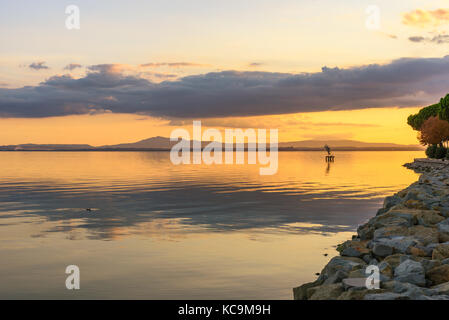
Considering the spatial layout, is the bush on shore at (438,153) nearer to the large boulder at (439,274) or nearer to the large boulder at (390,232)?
the large boulder at (390,232)

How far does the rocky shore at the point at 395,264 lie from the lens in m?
10.9

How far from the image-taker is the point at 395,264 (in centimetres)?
1377

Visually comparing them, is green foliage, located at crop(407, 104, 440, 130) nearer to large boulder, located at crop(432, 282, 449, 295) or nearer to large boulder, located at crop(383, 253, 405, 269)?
large boulder, located at crop(383, 253, 405, 269)

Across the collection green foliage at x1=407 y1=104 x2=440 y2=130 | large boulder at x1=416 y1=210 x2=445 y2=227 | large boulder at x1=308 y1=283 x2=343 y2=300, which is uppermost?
green foliage at x1=407 y1=104 x2=440 y2=130

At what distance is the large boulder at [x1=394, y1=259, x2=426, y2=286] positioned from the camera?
39.2ft

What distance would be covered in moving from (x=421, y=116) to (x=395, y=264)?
4981 inches

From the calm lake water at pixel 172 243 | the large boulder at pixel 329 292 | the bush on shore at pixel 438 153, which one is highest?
the bush on shore at pixel 438 153

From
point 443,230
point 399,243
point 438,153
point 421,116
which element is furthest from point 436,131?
point 399,243

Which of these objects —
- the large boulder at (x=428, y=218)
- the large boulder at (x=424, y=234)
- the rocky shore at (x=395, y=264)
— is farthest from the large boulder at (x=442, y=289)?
the large boulder at (x=428, y=218)

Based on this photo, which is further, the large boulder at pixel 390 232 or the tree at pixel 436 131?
Answer: the tree at pixel 436 131

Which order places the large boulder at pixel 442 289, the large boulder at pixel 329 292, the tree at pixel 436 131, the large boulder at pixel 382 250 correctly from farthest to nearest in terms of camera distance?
the tree at pixel 436 131 → the large boulder at pixel 382 250 → the large boulder at pixel 329 292 → the large boulder at pixel 442 289

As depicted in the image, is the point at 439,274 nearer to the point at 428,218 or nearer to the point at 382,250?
the point at 382,250

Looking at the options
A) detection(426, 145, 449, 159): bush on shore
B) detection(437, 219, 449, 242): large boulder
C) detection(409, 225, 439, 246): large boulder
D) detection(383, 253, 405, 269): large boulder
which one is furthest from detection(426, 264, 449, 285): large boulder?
detection(426, 145, 449, 159): bush on shore
